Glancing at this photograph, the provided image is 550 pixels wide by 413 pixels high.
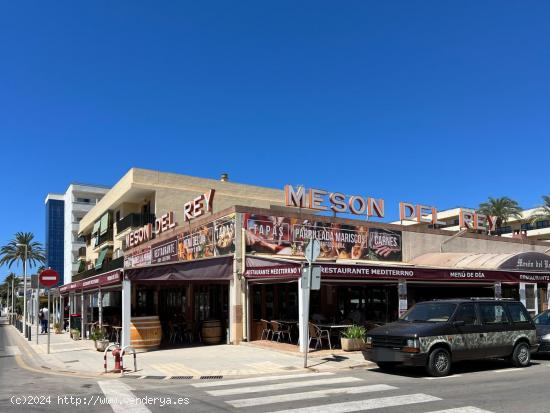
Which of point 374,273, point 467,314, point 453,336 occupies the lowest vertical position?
point 453,336

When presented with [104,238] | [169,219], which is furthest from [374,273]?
[104,238]

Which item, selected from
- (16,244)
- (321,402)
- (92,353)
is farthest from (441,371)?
(16,244)

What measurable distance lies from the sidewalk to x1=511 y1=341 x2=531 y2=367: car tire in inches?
131

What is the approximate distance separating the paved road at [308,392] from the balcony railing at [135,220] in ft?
67.9

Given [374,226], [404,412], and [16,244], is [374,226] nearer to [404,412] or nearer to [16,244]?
[404,412]

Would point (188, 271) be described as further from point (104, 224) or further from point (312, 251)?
point (104, 224)

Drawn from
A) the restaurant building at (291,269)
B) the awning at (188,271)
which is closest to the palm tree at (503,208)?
the restaurant building at (291,269)

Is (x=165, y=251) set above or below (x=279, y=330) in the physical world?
above

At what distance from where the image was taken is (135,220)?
35.2 m

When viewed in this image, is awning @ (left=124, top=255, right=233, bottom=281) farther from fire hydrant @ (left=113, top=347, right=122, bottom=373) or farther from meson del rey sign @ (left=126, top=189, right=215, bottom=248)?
fire hydrant @ (left=113, top=347, right=122, bottom=373)

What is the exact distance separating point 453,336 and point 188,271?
31.8ft

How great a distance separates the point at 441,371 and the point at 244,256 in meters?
9.52

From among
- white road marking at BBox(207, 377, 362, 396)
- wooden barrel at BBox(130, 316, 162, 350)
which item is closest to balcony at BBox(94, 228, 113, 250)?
wooden barrel at BBox(130, 316, 162, 350)

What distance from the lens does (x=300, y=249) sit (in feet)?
69.7
